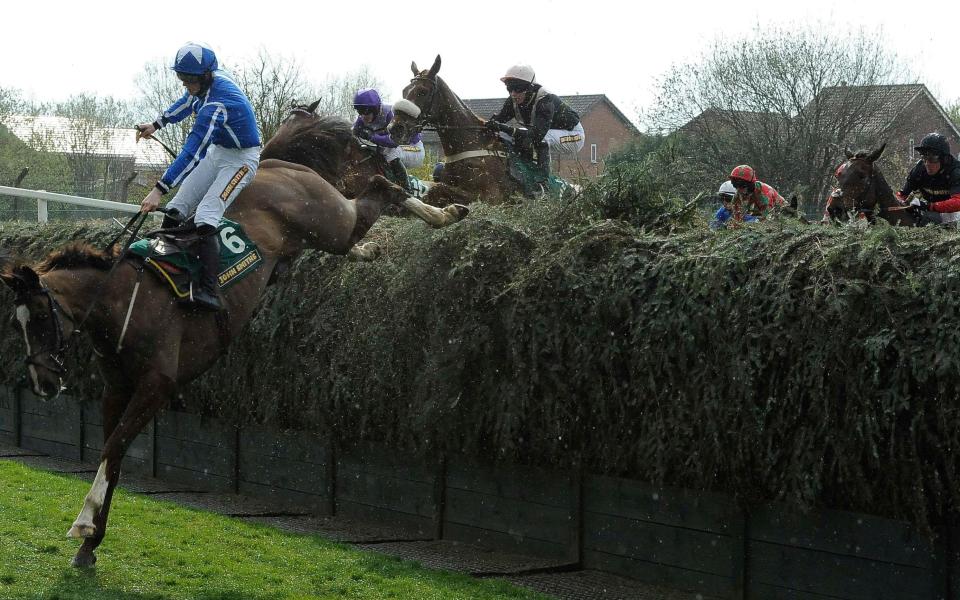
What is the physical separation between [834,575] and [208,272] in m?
4.17

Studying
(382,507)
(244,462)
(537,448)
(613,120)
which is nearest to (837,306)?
(537,448)

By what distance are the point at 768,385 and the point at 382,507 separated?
3502mm

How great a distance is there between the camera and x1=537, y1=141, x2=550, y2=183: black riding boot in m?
10.6

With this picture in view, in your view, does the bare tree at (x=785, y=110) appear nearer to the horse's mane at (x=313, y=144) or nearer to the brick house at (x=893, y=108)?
the brick house at (x=893, y=108)

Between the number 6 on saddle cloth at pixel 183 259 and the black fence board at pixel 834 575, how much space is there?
375 centimetres

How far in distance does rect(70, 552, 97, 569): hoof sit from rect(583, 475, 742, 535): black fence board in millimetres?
2972

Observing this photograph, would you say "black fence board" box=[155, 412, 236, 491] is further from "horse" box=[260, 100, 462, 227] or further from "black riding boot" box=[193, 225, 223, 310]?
"black riding boot" box=[193, 225, 223, 310]

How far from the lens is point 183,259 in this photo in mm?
7035

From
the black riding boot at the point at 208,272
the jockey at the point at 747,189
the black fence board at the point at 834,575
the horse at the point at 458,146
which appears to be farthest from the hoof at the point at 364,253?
the black fence board at the point at 834,575

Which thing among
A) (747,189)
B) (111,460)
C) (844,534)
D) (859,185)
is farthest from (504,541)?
(859,185)

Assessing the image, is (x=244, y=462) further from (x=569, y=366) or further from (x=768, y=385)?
(x=768, y=385)

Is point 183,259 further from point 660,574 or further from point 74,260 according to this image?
point 660,574

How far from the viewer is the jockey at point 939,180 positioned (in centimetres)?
877

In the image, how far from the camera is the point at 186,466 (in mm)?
9930
